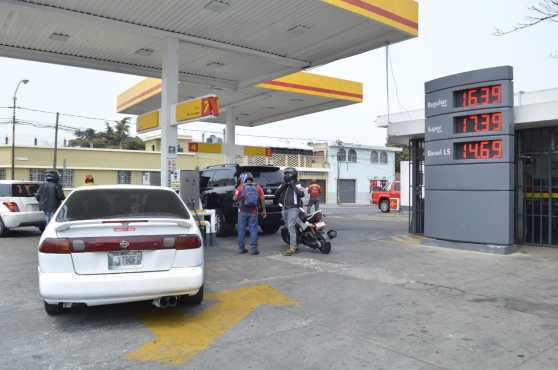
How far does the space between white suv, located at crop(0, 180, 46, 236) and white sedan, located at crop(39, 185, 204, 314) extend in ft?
28.6

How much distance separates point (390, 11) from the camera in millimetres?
10859

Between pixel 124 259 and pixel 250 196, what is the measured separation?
4.95 metres

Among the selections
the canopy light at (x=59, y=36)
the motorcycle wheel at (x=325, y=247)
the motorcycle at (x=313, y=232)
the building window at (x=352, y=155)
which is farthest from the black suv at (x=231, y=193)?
the building window at (x=352, y=155)

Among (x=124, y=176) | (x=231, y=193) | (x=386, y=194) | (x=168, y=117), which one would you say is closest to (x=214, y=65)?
(x=168, y=117)

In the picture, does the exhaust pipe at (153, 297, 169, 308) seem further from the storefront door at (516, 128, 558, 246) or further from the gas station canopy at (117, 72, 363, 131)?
the gas station canopy at (117, 72, 363, 131)

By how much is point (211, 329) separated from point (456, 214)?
303 inches

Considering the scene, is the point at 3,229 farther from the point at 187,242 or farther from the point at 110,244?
the point at 187,242

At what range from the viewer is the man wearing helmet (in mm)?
9836

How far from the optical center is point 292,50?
43.4ft

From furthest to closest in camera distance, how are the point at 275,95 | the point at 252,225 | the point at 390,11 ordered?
the point at 275,95 < the point at 390,11 < the point at 252,225

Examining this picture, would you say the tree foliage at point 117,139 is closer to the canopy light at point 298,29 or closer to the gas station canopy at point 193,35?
the gas station canopy at point 193,35

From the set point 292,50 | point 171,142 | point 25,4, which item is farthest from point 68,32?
point 292,50

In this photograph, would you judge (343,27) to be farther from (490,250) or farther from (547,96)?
(547,96)

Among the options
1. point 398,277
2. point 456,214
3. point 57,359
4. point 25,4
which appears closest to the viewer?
point 57,359
